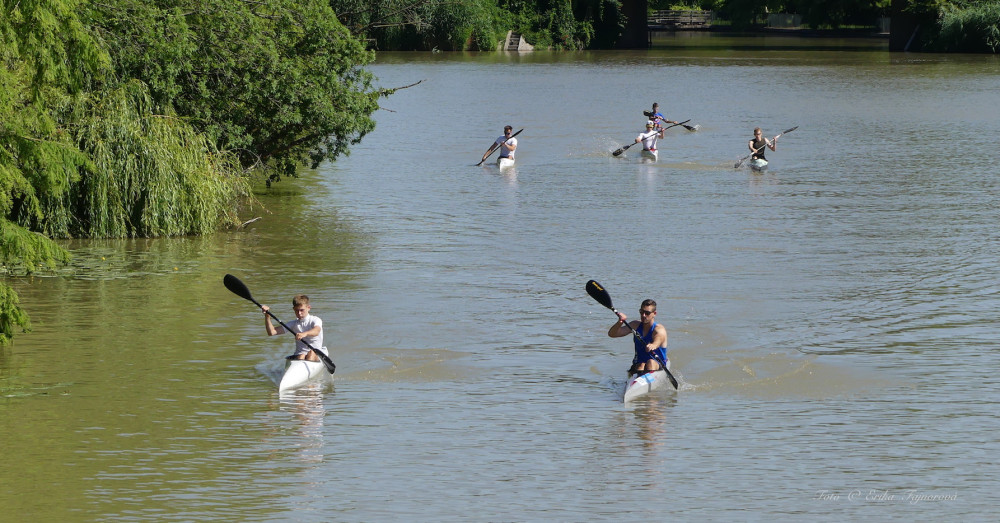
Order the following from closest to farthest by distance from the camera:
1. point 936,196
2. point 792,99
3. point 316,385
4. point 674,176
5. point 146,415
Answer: point 146,415 < point 316,385 < point 936,196 < point 674,176 < point 792,99

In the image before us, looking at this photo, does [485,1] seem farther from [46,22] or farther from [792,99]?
[46,22]

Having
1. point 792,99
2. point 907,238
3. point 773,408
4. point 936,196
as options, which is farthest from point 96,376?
point 792,99

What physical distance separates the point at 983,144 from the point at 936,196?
1237 cm

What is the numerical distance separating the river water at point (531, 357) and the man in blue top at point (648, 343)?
0.47 meters

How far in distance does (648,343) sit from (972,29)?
86.6 metres

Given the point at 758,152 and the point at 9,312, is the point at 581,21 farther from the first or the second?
the point at 9,312

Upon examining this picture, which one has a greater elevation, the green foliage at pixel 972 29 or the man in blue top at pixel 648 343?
the green foliage at pixel 972 29

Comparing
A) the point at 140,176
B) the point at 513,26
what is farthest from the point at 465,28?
the point at 140,176

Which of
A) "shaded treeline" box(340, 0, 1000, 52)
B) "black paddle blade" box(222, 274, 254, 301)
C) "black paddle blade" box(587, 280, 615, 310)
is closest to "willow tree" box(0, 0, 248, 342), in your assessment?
"black paddle blade" box(222, 274, 254, 301)

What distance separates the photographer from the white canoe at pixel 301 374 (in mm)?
17016

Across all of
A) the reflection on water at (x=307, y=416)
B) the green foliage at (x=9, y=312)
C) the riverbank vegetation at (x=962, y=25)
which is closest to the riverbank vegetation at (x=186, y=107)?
the green foliage at (x=9, y=312)

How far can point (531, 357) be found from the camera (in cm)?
1877

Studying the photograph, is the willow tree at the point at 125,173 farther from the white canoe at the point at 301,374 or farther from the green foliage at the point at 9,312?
the white canoe at the point at 301,374

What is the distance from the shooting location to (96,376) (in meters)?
17.4
